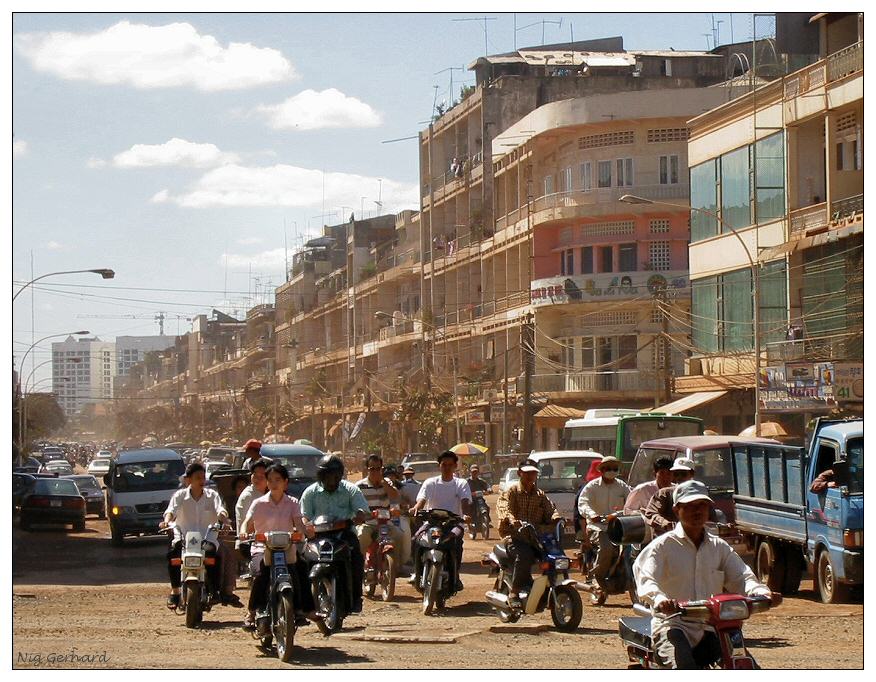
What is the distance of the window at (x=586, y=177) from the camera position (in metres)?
62.2

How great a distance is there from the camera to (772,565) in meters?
18.8

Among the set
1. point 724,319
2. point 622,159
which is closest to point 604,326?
point 622,159

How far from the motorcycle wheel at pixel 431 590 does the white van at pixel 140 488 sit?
1467cm

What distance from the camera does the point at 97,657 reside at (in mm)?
12227

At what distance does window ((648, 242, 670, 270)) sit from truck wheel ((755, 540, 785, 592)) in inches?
1665

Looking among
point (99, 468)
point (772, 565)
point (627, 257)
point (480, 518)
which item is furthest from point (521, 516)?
point (99, 468)

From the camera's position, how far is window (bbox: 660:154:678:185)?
60.5 meters

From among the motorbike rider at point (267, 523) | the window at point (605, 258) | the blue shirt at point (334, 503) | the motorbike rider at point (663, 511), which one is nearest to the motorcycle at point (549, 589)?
the motorbike rider at point (663, 511)

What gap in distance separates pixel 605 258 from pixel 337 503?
48902 millimetres

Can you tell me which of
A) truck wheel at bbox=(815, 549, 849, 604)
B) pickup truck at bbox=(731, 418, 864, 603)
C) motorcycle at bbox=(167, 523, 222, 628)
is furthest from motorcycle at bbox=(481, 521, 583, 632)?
truck wheel at bbox=(815, 549, 849, 604)

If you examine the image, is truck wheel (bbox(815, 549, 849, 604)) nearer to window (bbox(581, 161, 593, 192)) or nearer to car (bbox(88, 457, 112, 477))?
window (bbox(581, 161, 593, 192))

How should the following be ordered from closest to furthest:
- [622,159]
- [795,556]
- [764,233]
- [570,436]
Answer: [795,556] → [570,436] → [764,233] → [622,159]

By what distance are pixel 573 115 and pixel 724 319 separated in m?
18.2

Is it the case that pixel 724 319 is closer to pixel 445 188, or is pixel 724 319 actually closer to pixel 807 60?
pixel 807 60
